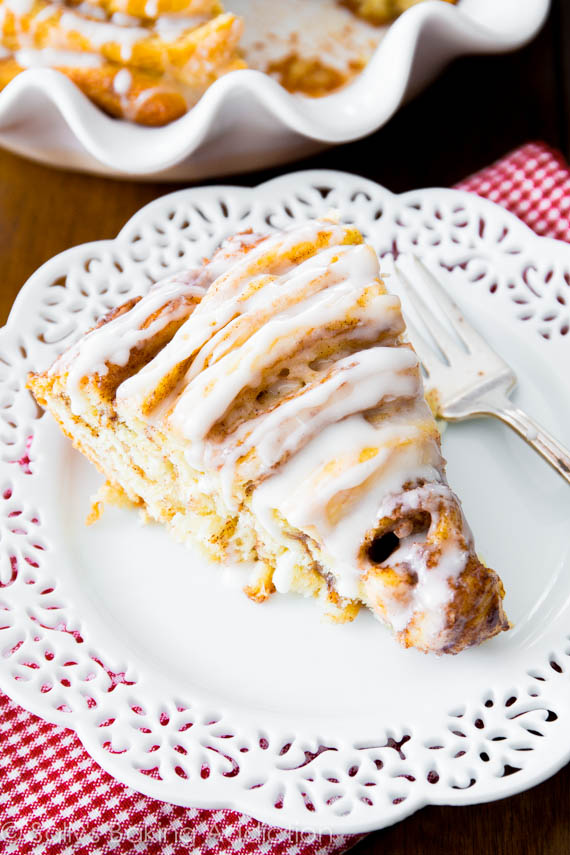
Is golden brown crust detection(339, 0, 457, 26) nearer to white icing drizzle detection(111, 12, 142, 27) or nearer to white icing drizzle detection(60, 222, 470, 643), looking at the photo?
white icing drizzle detection(111, 12, 142, 27)

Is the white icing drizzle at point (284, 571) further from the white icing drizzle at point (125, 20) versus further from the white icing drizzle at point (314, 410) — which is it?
the white icing drizzle at point (125, 20)

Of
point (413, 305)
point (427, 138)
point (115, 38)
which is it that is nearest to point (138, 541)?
point (413, 305)

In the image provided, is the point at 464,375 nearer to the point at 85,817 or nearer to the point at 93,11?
the point at 85,817

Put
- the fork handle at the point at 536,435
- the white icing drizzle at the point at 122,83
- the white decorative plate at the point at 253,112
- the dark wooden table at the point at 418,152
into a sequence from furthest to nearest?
the dark wooden table at the point at 418,152
the white icing drizzle at the point at 122,83
the white decorative plate at the point at 253,112
the fork handle at the point at 536,435

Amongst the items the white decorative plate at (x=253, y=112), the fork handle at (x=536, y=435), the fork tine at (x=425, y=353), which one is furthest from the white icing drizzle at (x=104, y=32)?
the fork handle at (x=536, y=435)

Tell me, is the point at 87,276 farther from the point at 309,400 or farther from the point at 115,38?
the point at 309,400

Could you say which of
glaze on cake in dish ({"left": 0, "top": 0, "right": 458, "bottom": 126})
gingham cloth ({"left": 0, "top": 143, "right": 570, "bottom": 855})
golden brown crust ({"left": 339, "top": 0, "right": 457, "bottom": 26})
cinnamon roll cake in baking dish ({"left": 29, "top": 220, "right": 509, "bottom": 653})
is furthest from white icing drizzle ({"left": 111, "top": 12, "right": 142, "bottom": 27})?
gingham cloth ({"left": 0, "top": 143, "right": 570, "bottom": 855})
